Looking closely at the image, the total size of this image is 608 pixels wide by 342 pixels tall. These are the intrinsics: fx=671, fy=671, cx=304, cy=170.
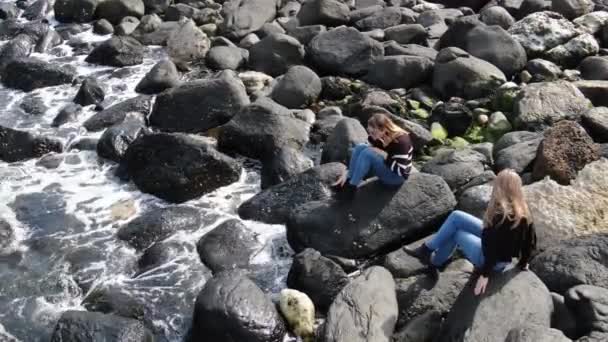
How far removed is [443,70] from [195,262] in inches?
287

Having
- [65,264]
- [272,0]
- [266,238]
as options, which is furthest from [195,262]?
[272,0]

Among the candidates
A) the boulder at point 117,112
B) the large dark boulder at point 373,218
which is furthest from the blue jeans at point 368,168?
the boulder at point 117,112

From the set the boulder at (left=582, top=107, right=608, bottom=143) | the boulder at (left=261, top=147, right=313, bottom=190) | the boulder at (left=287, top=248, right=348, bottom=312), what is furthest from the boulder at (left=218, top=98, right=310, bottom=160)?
the boulder at (left=582, top=107, right=608, bottom=143)

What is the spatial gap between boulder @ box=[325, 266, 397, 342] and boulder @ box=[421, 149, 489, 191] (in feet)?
9.47

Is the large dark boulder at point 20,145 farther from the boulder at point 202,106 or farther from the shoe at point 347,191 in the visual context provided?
the shoe at point 347,191

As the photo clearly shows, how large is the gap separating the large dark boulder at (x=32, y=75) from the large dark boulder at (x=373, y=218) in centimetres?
829

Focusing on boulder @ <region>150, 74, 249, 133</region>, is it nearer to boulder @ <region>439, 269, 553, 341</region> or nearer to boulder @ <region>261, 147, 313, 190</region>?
boulder @ <region>261, 147, 313, 190</region>

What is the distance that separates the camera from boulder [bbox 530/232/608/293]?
8.27 metres

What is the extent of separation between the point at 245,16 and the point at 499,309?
12.3 meters

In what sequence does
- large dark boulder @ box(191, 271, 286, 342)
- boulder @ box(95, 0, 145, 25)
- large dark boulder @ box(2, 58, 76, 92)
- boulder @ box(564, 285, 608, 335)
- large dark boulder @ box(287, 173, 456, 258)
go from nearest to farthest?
boulder @ box(564, 285, 608, 335) < large dark boulder @ box(191, 271, 286, 342) < large dark boulder @ box(287, 173, 456, 258) < large dark boulder @ box(2, 58, 76, 92) < boulder @ box(95, 0, 145, 25)

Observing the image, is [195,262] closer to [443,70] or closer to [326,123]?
[326,123]

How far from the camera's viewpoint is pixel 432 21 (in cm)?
1805

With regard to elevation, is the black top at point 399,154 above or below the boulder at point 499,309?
above

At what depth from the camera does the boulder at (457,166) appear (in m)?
10.8
